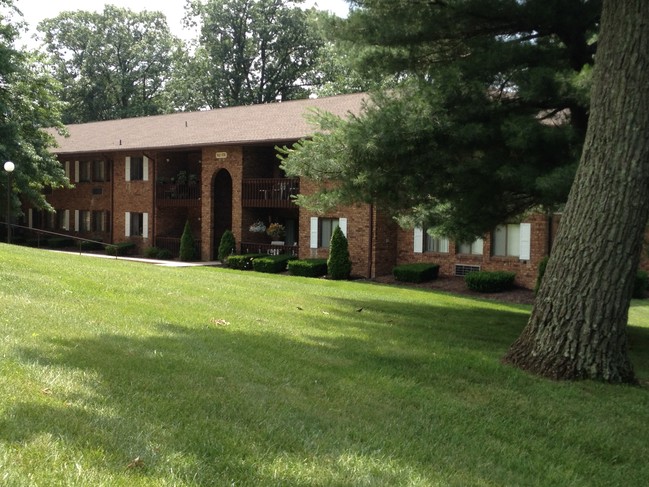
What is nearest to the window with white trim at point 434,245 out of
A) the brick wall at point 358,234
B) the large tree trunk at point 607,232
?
the brick wall at point 358,234

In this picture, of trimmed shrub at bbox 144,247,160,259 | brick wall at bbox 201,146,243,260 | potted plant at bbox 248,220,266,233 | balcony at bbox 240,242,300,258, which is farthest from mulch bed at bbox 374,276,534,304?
trimmed shrub at bbox 144,247,160,259

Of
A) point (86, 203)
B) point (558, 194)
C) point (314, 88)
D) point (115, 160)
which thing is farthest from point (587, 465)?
point (314, 88)

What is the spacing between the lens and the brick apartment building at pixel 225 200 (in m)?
25.6

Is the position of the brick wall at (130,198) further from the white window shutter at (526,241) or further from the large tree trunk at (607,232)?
the large tree trunk at (607,232)

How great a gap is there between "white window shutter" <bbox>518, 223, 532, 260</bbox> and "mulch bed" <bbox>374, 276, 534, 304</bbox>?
3.66 feet

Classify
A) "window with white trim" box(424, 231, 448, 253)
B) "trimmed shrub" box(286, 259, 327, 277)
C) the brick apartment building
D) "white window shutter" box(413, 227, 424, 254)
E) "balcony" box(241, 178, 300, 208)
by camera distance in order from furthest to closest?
1. "balcony" box(241, 178, 300, 208)
2. "trimmed shrub" box(286, 259, 327, 277)
3. "white window shutter" box(413, 227, 424, 254)
4. "window with white trim" box(424, 231, 448, 253)
5. the brick apartment building

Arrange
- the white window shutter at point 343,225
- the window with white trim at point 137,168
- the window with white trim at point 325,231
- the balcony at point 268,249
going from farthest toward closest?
the window with white trim at point 137,168 < the balcony at point 268,249 < the window with white trim at point 325,231 < the white window shutter at point 343,225

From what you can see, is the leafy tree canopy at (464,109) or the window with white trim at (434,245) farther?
the window with white trim at (434,245)

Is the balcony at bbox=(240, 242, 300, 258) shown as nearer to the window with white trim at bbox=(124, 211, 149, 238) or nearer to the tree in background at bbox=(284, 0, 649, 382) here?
the window with white trim at bbox=(124, 211, 149, 238)

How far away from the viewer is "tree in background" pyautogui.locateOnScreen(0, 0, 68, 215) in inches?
1105

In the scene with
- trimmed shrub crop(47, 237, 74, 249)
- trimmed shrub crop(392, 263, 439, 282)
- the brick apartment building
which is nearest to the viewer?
trimmed shrub crop(392, 263, 439, 282)

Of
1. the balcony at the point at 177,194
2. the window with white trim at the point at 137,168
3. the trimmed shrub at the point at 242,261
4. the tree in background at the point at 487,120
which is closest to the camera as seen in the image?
the tree in background at the point at 487,120

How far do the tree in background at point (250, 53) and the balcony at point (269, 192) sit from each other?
27.2 meters

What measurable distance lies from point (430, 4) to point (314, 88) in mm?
45601
